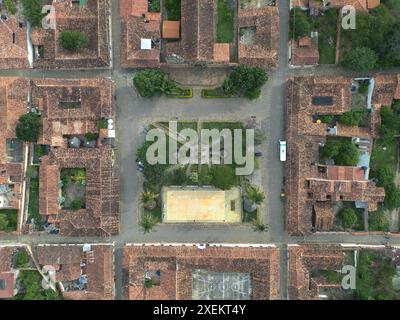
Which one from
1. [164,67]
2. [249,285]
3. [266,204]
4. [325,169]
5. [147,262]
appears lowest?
[249,285]

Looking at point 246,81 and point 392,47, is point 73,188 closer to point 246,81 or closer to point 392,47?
point 246,81

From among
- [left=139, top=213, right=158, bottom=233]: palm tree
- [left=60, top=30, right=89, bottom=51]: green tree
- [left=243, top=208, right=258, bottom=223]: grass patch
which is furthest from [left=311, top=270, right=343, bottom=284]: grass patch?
[left=60, top=30, right=89, bottom=51]: green tree

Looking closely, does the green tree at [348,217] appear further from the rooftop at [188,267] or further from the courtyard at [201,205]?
the courtyard at [201,205]

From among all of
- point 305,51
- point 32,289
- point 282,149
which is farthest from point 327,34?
point 32,289

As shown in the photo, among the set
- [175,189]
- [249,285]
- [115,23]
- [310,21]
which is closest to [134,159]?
[175,189]

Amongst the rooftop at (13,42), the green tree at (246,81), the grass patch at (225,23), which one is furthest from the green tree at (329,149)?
the rooftop at (13,42)

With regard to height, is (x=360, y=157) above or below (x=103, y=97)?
below

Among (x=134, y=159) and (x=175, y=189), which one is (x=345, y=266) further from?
(x=134, y=159)
